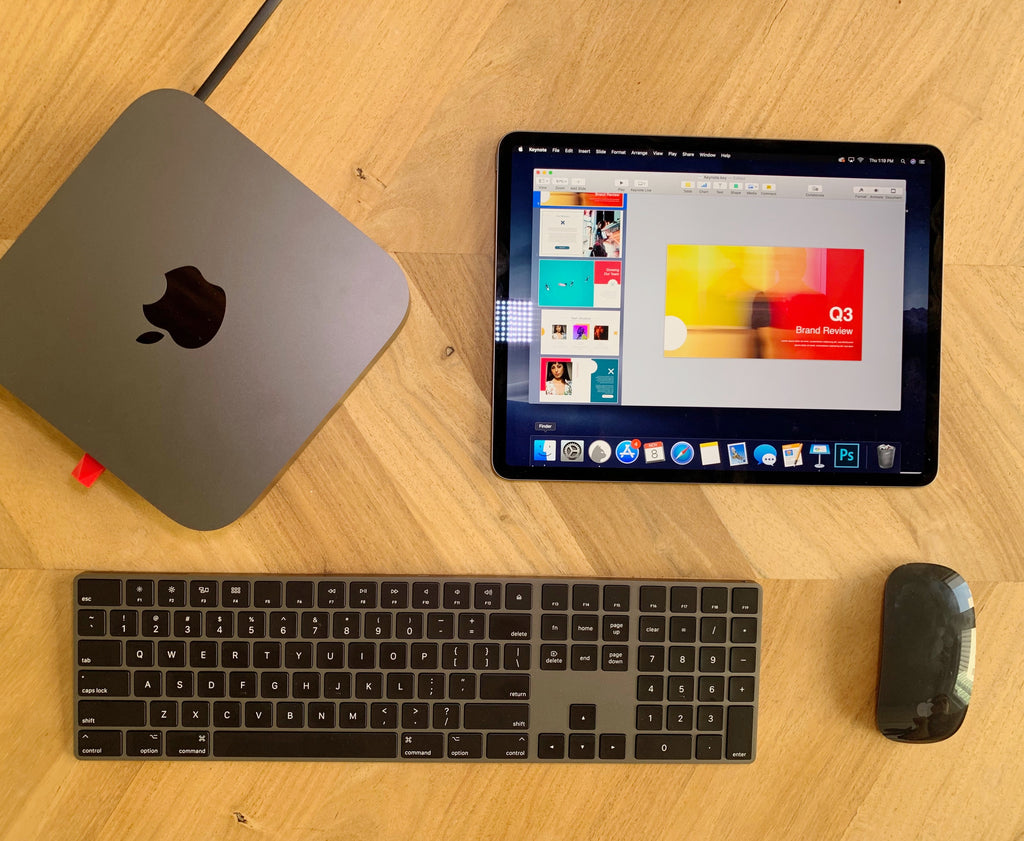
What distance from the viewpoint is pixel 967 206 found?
2.32ft

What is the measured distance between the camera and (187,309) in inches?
24.8

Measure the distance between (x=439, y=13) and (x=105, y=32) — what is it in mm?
326

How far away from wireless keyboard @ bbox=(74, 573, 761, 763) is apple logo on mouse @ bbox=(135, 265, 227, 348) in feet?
0.77

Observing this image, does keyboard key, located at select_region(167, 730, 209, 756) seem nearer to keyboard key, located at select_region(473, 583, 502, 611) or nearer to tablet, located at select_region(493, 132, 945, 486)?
keyboard key, located at select_region(473, 583, 502, 611)

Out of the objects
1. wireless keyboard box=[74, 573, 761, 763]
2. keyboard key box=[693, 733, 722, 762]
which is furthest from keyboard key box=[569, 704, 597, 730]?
keyboard key box=[693, 733, 722, 762]

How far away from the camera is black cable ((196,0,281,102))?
663 mm

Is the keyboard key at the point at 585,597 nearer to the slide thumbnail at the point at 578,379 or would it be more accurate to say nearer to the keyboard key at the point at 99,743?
the slide thumbnail at the point at 578,379

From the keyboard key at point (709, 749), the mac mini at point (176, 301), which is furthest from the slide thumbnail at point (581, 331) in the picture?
the keyboard key at point (709, 749)

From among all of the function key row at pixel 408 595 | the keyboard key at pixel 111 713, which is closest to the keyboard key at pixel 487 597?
the function key row at pixel 408 595

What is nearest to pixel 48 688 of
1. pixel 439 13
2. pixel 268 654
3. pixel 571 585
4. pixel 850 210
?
pixel 268 654

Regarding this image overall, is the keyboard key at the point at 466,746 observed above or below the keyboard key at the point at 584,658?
below

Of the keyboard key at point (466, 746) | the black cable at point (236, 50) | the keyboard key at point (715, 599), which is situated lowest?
the keyboard key at point (466, 746)

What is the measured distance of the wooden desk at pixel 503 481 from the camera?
68cm

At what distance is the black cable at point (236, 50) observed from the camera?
663 millimetres
